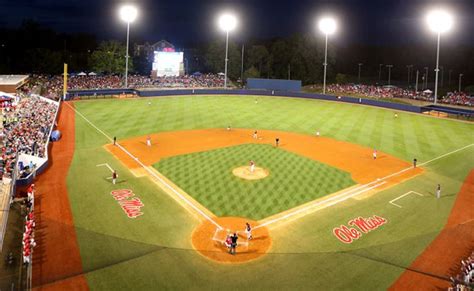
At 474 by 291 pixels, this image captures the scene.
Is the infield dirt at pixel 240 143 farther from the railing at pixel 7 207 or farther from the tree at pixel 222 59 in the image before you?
the tree at pixel 222 59

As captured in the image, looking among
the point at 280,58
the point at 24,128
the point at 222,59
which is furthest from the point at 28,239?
the point at 280,58

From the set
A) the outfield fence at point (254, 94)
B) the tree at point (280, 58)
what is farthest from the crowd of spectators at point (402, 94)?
the tree at point (280, 58)

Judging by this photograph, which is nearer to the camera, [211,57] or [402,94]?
[402,94]

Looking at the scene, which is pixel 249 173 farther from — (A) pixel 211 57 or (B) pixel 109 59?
(A) pixel 211 57

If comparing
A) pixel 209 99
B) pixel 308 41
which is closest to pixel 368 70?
pixel 308 41

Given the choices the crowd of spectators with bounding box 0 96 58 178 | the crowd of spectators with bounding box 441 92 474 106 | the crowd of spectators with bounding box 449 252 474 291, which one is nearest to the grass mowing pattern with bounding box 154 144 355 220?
the crowd of spectators with bounding box 449 252 474 291

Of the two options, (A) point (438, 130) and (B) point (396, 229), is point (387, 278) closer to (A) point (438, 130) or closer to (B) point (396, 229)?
(B) point (396, 229)

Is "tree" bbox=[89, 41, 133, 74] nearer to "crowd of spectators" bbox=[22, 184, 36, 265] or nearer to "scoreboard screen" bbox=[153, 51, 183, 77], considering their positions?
"scoreboard screen" bbox=[153, 51, 183, 77]
